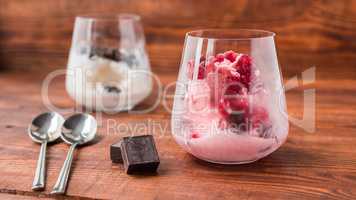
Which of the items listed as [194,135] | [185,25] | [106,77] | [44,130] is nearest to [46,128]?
[44,130]

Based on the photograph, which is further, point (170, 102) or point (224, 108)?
point (170, 102)

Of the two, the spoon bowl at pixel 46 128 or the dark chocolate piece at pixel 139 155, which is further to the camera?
the spoon bowl at pixel 46 128

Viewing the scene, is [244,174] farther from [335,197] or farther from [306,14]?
[306,14]

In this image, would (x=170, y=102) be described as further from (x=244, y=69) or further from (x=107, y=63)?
(x=244, y=69)

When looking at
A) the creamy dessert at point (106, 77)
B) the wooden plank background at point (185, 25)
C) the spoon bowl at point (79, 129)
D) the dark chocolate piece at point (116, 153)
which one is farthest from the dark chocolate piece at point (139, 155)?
the wooden plank background at point (185, 25)

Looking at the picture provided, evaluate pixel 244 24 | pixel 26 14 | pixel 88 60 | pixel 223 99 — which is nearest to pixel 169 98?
pixel 88 60

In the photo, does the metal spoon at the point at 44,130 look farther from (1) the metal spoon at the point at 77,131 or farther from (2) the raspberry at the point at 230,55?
(2) the raspberry at the point at 230,55
